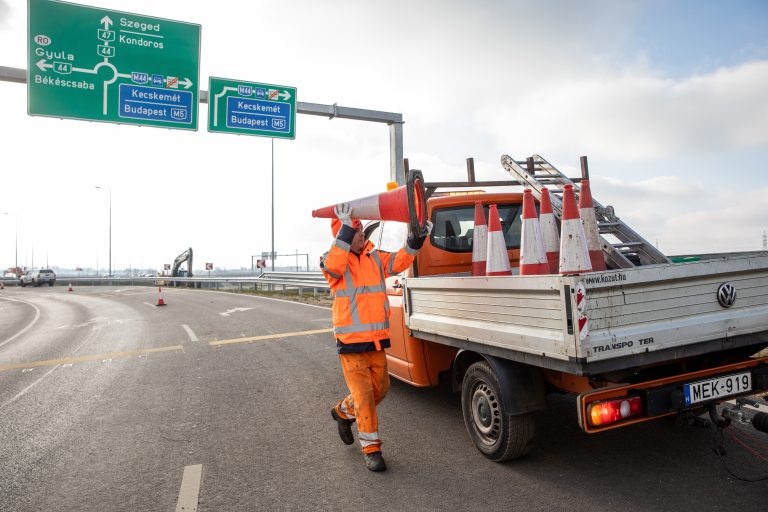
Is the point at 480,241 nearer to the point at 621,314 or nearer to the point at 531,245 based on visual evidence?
the point at 531,245

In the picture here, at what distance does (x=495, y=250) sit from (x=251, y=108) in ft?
30.9

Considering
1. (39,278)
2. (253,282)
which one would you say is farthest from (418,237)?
(39,278)

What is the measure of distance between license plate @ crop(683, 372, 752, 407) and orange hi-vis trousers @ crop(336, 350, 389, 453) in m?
1.95

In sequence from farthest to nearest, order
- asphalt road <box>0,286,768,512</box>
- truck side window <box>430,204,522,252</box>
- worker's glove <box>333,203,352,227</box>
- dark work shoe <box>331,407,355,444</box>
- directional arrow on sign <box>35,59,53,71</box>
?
directional arrow on sign <box>35,59,53,71</box>
truck side window <box>430,204,522,252</box>
dark work shoe <box>331,407,355,444</box>
worker's glove <box>333,203,352,227</box>
asphalt road <box>0,286,768,512</box>

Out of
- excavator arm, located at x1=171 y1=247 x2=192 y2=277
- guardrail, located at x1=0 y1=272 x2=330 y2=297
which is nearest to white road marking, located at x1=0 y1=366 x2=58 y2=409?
guardrail, located at x1=0 y1=272 x2=330 y2=297

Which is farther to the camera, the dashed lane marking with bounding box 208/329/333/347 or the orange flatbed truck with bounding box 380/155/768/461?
the dashed lane marking with bounding box 208/329/333/347

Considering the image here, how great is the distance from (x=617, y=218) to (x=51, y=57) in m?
10.5

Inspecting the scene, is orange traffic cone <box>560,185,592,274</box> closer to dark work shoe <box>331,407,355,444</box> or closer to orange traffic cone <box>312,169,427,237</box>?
orange traffic cone <box>312,169,427,237</box>

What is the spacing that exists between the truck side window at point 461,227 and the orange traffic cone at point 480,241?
0.39m

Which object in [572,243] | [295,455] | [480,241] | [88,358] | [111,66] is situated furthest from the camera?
[111,66]

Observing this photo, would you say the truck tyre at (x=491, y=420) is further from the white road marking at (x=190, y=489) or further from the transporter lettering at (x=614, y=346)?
the white road marking at (x=190, y=489)

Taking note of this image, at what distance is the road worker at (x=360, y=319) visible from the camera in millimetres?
3379

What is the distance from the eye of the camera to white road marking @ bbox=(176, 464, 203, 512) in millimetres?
2814

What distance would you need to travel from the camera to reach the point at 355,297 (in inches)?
136
